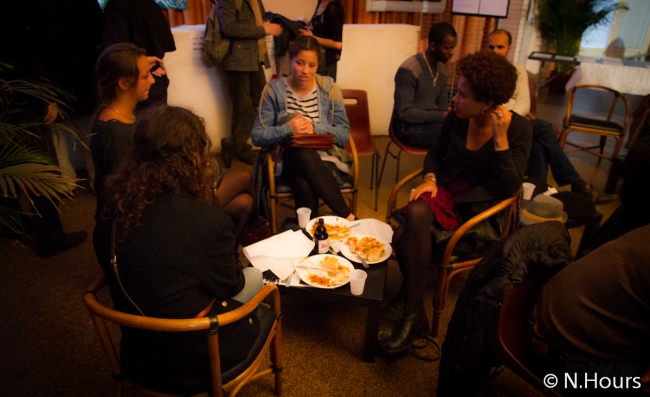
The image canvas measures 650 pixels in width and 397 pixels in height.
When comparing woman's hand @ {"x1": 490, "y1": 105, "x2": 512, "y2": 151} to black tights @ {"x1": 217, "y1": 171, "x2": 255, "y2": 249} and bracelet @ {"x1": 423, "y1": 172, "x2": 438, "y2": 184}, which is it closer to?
bracelet @ {"x1": 423, "y1": 172, "x2": 438, "y2": 184}

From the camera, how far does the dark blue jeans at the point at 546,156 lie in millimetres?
3131

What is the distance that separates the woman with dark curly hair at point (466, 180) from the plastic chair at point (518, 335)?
489mm

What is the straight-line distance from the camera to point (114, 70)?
6.38 ft

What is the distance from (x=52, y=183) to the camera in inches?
57.7

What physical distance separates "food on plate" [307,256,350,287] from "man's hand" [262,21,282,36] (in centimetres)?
243

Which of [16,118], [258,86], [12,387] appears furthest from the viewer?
[258,86]

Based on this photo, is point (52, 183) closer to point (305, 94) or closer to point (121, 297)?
point (121, 297)

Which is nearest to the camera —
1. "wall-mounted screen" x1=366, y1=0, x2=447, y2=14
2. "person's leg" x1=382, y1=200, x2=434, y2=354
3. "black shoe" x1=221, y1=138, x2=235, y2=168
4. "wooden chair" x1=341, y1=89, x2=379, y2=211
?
"person's leg" x1=382, y1=200, x2=434, y2=354

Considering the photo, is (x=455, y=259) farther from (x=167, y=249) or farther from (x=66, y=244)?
(x=66, y=244)

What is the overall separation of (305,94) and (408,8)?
118 inches

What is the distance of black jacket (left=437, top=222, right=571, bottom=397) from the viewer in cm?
135

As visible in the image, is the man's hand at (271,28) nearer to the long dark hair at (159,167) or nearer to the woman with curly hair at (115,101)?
the woman with curly hair at (115,101)

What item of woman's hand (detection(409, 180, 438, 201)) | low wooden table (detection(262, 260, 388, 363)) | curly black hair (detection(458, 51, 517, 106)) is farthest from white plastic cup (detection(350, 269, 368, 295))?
curly black hair (detection(458, 51, 517, 106))

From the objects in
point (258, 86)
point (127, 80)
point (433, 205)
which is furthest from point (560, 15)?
point (127, 80)
